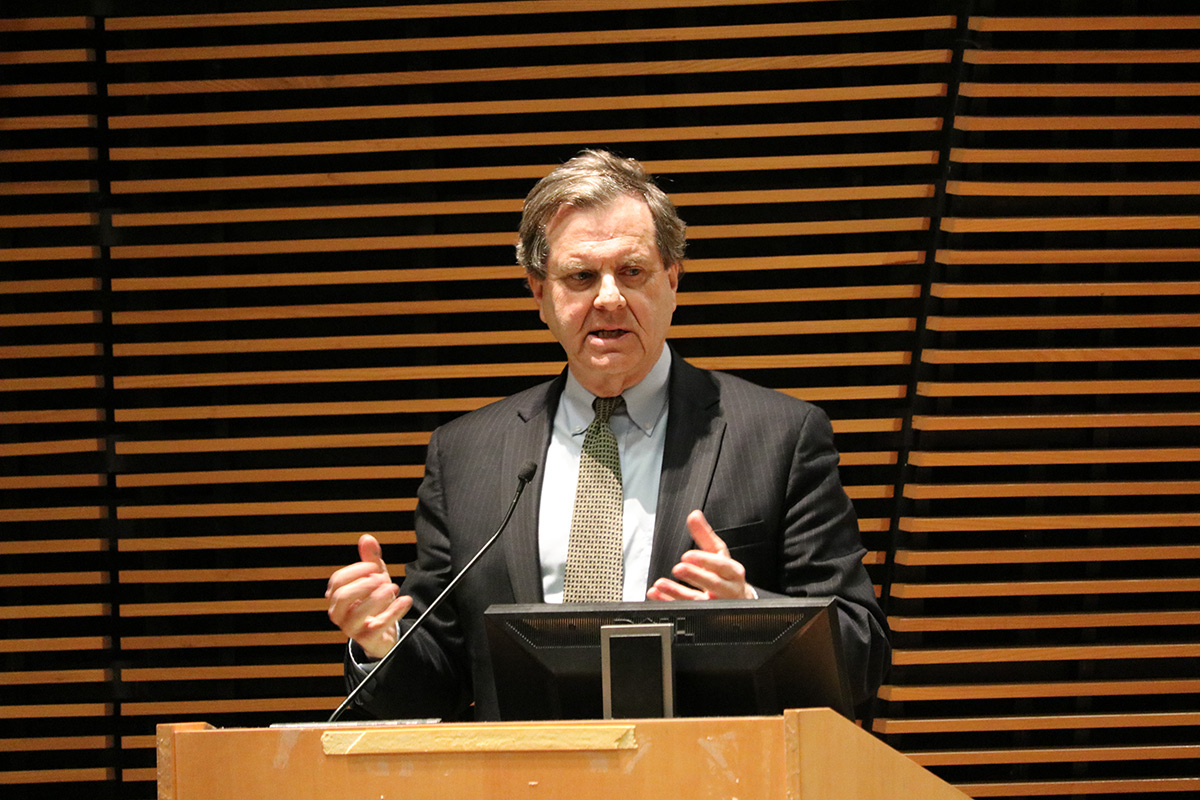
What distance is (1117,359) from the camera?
137 inches

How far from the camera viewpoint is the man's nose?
8.25 ft

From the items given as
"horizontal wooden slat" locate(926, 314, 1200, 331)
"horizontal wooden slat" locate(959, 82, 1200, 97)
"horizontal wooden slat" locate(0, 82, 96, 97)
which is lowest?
"horizontal wooden slat" locate(926, 314, 1200, 331)

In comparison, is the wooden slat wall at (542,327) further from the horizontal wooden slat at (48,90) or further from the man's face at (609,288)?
the man's face at (609,288)

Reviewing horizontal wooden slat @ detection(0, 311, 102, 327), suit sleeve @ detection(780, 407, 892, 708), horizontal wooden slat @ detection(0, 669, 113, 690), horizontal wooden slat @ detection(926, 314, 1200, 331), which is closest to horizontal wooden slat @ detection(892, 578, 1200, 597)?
horizontal wooden slat @ detection(926, 314, 1200, 331)

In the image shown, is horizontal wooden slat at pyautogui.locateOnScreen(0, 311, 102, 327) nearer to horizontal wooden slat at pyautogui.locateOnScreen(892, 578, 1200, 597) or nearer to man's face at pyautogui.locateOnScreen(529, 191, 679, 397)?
man's face at pyautogui.locateOnScreen(529, 191, 679, 397)

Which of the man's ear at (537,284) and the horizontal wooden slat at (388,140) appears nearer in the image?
the man's ear at (537,284)

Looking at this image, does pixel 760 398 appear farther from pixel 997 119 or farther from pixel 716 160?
pixel 997 119

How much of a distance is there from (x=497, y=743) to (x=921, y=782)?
23.2 inches

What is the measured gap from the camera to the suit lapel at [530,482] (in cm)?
245

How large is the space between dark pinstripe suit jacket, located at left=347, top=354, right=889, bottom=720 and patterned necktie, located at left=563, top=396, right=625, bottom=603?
0.08 m

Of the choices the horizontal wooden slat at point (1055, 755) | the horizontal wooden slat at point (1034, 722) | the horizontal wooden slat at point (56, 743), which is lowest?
the horizontal wooden slat at point (56, 743)

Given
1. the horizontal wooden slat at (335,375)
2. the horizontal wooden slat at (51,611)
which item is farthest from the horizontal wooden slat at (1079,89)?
the horizontal wooden slat at (51,611)

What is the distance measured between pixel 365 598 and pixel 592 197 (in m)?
1.06

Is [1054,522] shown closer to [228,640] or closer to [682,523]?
[682,523]
